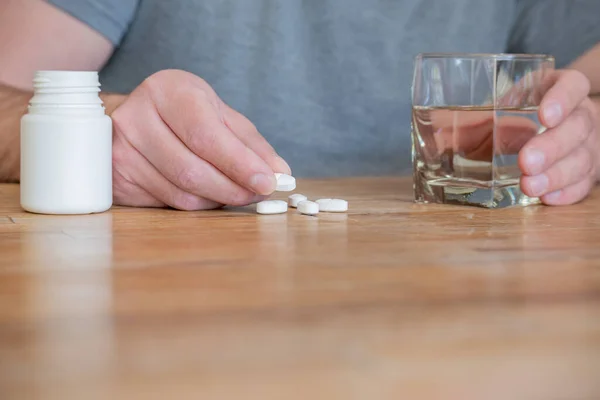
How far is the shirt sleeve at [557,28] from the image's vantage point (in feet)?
5.49

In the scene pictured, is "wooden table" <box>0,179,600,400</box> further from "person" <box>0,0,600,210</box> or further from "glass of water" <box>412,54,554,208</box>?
"person" <box>0,0,600,210</box>

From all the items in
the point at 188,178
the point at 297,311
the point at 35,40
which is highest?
the point at 35,40

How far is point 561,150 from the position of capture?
44.7 inches

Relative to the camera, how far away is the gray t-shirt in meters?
1.64

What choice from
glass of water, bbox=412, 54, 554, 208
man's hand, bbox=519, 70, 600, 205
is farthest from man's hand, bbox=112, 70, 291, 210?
man's hand, bbox=519, 70, 600, 205

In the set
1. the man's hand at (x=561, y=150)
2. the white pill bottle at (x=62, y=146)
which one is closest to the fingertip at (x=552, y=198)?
the man's hand at (x=561, y=150)

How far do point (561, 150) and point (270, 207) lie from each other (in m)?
0.42

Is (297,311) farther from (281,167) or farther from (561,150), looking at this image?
(561,150)

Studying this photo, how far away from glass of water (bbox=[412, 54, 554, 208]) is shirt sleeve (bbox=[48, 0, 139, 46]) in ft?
2.08

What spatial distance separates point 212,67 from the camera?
1.65 meters

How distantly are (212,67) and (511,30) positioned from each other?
0.67 metres

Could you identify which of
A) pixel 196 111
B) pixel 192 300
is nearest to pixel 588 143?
pixel 196 111

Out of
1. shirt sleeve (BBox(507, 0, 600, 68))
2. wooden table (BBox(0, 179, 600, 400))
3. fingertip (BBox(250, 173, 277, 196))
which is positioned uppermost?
shirt sleeve (BBox(507, 0, 600, 68))

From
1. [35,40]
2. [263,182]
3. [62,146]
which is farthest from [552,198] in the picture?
[35,40]
